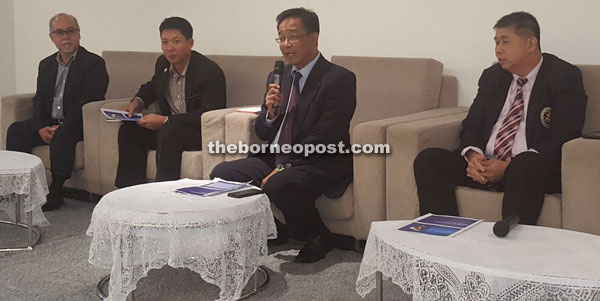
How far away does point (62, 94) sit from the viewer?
5.43m

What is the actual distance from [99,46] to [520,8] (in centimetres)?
356

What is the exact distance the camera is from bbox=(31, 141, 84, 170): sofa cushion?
5.21 m

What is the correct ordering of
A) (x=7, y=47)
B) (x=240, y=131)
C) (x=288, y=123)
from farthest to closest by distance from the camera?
(x=7, y=47), (x=240, y=131), (x=288, y=123)

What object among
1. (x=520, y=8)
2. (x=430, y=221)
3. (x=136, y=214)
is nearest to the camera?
(x=430, y=221)

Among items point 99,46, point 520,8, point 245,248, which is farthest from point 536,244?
point 99,46

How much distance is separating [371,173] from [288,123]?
1.68 ft

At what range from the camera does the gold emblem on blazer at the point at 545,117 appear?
3.59m

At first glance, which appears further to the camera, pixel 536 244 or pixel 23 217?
pixel 23 217

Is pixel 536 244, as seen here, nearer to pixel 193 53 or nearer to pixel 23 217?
pixel 193 53

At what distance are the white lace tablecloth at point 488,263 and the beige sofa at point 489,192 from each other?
52 cm

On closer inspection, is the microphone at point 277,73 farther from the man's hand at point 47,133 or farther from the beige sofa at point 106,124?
the man's hand at point 47,133

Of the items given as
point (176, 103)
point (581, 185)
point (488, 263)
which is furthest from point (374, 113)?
point (488, 263)

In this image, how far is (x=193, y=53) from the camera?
498 cm

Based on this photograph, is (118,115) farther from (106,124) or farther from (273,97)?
(273,97)
